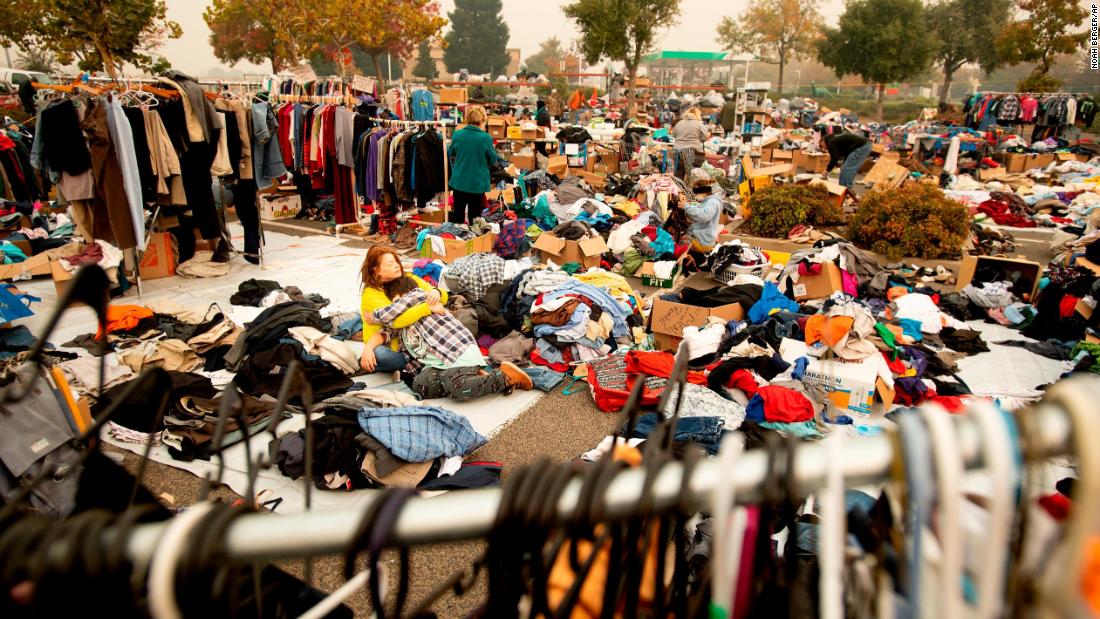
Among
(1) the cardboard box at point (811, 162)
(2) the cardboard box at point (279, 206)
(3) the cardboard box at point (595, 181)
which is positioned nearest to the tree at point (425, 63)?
(1) the cardboard box at point (811, 162)

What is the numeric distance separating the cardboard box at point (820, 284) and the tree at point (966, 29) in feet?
114

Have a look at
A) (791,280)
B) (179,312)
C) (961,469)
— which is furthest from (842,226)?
(961,469)

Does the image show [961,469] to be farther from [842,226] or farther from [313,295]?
[842,226]

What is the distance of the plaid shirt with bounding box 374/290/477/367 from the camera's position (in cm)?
462

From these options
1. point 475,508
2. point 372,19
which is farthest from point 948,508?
point 372,19

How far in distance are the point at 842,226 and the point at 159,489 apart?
9.19 metres

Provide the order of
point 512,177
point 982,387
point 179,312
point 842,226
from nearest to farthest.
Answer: point 982,387 → point 179,312 → point 842,226 → point 512,177

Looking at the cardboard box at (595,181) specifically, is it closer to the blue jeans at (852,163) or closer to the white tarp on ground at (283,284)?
the blue jeans at (852,163)

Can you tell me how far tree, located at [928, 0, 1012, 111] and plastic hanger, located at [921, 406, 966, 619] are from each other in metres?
40.4

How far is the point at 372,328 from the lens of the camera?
4.57 metres

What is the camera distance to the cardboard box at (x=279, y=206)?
10.2m

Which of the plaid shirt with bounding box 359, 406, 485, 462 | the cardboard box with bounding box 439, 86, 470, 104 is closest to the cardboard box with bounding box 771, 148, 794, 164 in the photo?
Result: the cardboard box with bounding box 439, 86, 470, 104

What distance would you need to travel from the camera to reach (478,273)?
6152 mm

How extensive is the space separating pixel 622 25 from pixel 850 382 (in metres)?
27.9
